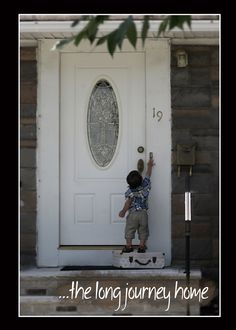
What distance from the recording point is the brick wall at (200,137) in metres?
6.54

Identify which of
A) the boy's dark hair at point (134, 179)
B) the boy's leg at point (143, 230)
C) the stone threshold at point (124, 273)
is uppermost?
the boy's dark hair at point (134, 179)

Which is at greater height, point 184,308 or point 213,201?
point 213,201

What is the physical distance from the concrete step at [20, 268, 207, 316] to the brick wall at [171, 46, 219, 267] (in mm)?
434

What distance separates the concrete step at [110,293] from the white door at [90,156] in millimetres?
717

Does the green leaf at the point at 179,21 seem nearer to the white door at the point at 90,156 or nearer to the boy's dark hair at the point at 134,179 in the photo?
the boy's dark hair at the point at 134,179

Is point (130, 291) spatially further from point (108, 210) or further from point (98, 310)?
point (108, 210)

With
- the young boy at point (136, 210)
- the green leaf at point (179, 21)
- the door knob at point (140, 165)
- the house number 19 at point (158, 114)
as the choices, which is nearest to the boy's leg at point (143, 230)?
the young boy at point (136, 210)

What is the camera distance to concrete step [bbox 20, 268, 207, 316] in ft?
19.3

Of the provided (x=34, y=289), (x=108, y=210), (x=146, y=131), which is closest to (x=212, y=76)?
(x=146, y=131)

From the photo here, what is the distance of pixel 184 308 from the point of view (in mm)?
5891

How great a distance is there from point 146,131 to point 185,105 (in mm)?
481

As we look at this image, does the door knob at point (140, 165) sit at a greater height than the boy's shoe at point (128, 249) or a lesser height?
greater

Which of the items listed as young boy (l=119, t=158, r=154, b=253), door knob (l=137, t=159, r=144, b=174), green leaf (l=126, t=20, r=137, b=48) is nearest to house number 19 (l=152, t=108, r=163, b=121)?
door knob (l=137, t=159, r=144, b=174)

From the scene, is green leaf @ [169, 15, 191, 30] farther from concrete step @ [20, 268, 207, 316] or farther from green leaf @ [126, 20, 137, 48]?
concrete step @ [20, 268, 207, 316]
